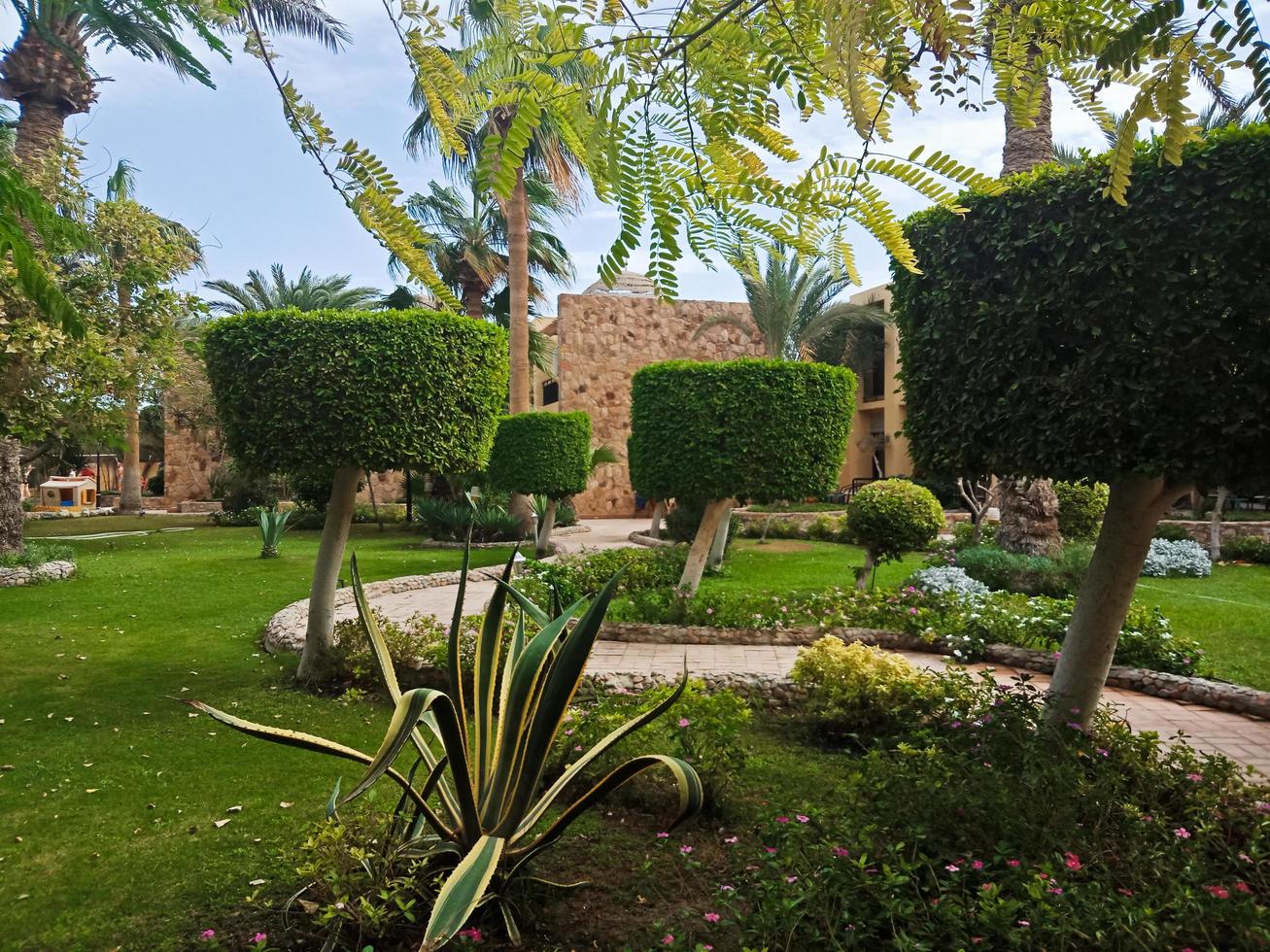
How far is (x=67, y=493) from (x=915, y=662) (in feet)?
126

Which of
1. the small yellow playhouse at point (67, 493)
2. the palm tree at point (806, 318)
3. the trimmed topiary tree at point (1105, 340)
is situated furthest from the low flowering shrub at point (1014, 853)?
the small yellow playhouse at point (67, 493)

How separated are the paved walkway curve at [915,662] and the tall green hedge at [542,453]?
17.5 ft

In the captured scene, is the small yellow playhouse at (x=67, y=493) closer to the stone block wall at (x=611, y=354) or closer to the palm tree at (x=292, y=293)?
the palm tree at (x=292, y=293)

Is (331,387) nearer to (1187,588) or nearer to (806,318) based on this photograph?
(1187,588)

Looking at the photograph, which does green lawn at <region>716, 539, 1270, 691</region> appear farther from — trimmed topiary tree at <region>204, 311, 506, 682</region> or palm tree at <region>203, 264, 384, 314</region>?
palm tree at <region>203, 264, 384, 314</region>

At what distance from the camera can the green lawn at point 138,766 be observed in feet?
9.47

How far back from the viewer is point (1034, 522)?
1089cm

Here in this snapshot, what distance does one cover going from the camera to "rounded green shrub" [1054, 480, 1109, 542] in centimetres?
1298

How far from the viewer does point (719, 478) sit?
25.8ft

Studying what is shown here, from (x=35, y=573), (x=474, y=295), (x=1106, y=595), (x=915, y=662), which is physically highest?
(x=474, y=295)

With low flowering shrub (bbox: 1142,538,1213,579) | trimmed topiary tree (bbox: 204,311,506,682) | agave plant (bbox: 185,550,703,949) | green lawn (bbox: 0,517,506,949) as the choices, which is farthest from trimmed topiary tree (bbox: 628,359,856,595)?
low flowering shrub (bbox: 1142,538,1213,579)

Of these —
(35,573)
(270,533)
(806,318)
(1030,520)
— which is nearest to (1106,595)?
(1030,520)

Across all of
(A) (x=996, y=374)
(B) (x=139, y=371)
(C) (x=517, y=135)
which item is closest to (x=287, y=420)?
(A) (x=996, y=374)

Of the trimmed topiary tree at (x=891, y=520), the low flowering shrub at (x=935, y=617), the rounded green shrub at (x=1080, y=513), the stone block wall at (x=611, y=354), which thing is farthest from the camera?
the stone block wall at (x=611, y=354)
